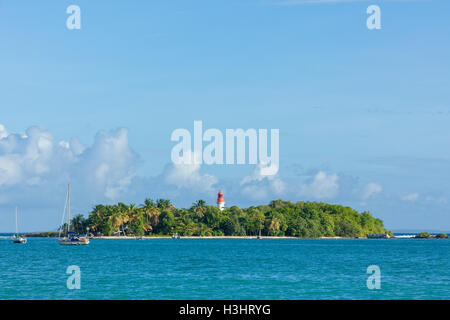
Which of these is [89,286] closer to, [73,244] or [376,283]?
[376,283]

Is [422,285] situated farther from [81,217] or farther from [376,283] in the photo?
[81,217]

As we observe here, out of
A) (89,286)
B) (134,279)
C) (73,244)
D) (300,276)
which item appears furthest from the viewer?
(73,244)

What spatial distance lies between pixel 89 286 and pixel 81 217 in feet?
505

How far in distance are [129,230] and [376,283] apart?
498 feet
